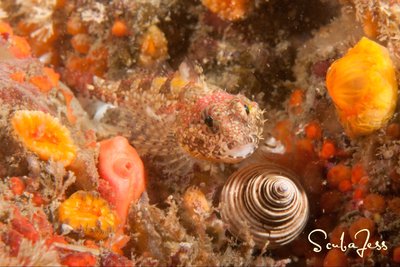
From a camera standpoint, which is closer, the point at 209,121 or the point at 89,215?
the point at 89,215

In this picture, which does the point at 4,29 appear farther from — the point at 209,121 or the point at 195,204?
the point at 195,204

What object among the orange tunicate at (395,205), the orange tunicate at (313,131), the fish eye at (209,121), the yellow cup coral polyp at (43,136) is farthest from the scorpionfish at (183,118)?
the orange tunicate at (395,205)

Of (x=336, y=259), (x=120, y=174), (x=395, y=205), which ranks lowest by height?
(x=336, y=259)

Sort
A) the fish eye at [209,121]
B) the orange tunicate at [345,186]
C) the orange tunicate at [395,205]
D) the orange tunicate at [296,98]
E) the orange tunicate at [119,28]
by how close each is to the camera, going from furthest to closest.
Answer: the orange tunicate at [119,28] < the orange tunicate at [296,98] < the fish eye at [209,121] < the orange tunicate at [345,186] < the orange tunicate at [395,205]

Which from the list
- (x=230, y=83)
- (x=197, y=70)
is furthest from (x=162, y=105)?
(x=230, y=83)

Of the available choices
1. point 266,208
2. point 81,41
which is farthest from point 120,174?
point 81,41

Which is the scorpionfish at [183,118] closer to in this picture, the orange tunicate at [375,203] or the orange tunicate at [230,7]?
the orange tunicate at [230,7]

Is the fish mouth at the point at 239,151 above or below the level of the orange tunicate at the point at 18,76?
below
